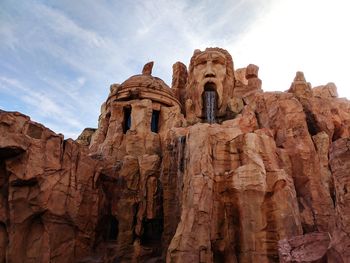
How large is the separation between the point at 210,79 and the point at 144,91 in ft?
22.8

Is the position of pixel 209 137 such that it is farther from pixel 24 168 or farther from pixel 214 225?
pixel 24 168

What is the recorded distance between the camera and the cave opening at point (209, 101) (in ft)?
104

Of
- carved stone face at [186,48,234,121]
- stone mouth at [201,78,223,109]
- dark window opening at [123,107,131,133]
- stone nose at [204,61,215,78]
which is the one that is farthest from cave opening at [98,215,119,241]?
stone nose at [204,61,215,78]

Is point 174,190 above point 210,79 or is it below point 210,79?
below

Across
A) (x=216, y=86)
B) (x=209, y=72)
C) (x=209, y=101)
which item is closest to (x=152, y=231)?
(x=209, y=101)

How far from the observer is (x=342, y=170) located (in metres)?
6.91

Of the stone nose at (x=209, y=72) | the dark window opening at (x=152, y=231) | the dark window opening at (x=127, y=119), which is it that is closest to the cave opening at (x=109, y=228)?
the dark window opening at (x=152, y=231)

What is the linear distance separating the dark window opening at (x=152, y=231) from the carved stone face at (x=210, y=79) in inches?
504

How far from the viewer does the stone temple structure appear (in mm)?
16594

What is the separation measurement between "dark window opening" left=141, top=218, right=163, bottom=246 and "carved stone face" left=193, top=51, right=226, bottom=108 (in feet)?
48.3

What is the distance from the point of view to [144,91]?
100 ft

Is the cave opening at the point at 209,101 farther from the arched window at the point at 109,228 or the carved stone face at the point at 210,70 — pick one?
the arched window at the point at 109,228

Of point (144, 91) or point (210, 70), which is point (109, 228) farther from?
point (210, 70)

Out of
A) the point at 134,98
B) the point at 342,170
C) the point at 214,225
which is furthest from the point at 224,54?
the point at 342,170
